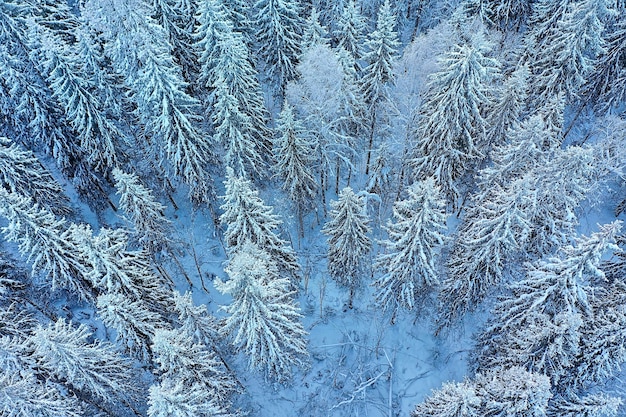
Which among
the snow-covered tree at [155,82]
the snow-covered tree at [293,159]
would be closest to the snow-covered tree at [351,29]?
the snow-covered tree at [293,159]

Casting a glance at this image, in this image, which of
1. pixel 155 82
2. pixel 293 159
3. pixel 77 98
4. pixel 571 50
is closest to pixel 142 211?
pixel 155 82

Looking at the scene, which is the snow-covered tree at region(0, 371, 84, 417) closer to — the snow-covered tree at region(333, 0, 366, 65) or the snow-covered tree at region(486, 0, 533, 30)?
the snow-covered tree at region(333, 0, 366, 65)

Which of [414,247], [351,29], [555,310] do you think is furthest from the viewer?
[351,29]

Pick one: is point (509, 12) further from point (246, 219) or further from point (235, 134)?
point (246, 219)

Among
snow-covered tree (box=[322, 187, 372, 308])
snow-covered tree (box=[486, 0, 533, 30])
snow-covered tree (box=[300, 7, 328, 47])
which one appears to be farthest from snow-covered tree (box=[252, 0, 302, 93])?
snow-covered tree (box=[486, 0, 533, 30])

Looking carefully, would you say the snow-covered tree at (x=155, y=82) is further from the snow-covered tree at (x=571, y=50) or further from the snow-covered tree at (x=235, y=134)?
the snow-covered tree at (x=571, y=50)

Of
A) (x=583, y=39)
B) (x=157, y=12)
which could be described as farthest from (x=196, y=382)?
(x=583, y=39)
